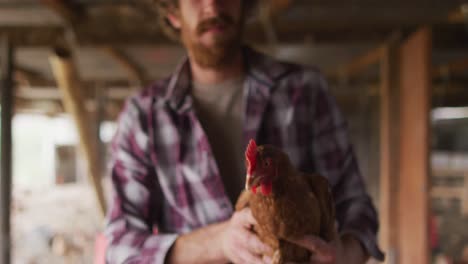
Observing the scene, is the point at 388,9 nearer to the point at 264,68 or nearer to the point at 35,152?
the point at 264,68

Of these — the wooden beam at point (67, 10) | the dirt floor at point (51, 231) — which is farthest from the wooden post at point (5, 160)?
the wooden beam at point (67, 10)

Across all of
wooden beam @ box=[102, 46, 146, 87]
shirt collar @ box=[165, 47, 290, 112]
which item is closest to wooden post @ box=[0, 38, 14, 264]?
wooden beam @ box=[102, 46, 146, 87]

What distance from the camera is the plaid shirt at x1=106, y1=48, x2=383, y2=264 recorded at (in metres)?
0.99

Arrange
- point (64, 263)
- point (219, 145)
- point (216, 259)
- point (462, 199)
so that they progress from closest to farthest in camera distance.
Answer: point (216, 259) < point (219, 145) < point (64, 263) < point (462, 199)

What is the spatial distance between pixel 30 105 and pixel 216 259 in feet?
21.8

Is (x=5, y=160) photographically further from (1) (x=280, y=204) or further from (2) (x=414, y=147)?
(2) (x=414, y=147)

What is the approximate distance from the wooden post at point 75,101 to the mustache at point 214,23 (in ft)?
6.04

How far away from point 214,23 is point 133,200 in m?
0.56

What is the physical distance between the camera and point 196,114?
1.04 m

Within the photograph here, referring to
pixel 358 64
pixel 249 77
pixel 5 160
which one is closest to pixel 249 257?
pixel 249 77

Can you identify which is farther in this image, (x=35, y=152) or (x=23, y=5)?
(x=35, y=152)

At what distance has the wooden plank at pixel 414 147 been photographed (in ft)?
8.05

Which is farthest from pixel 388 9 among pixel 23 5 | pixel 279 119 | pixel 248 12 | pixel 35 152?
pixel 35 152

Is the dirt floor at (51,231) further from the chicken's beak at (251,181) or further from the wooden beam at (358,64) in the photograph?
the wooden beam at (358,64)
